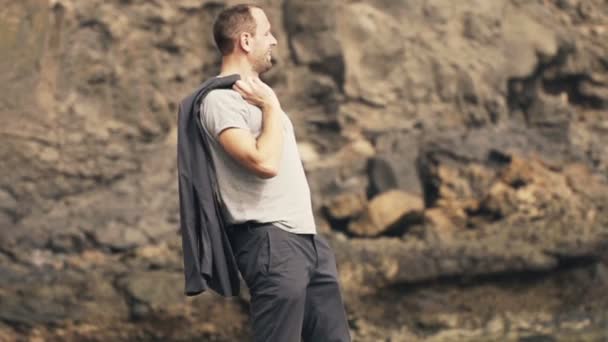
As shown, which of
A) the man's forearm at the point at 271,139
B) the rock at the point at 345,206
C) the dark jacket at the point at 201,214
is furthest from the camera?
the rock at the point at 345,206

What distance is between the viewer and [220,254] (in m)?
3.87

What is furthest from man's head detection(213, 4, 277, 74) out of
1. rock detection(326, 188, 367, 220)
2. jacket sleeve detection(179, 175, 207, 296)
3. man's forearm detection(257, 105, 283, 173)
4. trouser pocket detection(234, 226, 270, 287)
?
rock detection(326, 188, 367, 220)

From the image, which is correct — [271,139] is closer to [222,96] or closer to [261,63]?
[222,96]

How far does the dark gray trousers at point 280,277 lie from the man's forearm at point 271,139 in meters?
0.22

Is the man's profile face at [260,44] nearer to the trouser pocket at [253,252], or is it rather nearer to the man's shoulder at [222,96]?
the man's shoulder at [222,96]

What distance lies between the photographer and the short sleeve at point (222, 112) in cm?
379

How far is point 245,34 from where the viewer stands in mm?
3941

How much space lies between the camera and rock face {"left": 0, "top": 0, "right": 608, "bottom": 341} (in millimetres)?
10477

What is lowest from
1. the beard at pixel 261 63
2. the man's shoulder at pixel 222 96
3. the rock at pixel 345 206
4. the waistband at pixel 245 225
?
the rock at pixel 345 206

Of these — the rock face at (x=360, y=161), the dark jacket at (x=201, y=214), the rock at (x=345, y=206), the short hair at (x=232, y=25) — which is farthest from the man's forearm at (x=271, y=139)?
the rock at (x=345, y=206)

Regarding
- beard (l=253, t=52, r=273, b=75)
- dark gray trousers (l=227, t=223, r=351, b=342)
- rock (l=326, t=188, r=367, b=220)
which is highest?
beard (l=253, t=52, r=273, b=75)

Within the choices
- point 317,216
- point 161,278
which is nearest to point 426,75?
point 317,216

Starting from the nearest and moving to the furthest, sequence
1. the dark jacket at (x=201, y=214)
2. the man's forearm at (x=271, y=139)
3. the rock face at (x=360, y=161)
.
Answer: the man's forearm at (x=271, y=139) < the dark jacket at (x=201, y=214) < the rock face at (x=360, y=161)

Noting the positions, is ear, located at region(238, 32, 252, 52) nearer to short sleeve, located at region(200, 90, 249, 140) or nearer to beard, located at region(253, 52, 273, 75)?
beard, located at region(253, 52, 273, 75)
